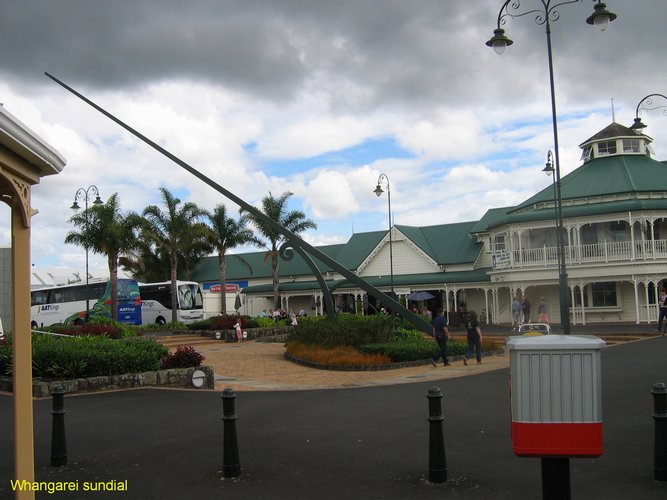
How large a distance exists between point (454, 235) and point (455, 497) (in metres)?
40.4

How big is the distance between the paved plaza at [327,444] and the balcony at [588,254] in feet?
66.1

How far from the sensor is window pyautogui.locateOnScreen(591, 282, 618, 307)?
33.9m

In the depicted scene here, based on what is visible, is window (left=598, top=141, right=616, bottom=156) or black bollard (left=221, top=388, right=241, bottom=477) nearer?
black bollard (left=221, top=388, right=241, bottom=477)

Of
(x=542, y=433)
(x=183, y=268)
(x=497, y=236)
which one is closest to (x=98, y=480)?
(x=542, y=433)

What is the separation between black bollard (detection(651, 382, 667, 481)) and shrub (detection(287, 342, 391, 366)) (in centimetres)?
1141

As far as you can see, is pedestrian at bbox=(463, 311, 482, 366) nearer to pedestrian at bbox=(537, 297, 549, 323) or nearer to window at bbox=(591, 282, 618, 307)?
pedestrian at bbox=(537, 297, 549, 323)

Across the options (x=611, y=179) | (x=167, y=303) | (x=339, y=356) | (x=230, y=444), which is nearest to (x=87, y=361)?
(x=339, y=356)

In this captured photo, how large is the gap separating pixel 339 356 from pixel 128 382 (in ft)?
21.4

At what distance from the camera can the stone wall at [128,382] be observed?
1282 centimetres

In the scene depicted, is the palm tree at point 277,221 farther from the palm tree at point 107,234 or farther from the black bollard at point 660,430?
the black bollard at point 660,430

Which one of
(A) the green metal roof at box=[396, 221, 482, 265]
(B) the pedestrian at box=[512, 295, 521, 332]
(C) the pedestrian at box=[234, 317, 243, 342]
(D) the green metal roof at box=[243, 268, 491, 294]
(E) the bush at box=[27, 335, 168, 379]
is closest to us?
(E) the bush at box=[27, 335, 168, 379]

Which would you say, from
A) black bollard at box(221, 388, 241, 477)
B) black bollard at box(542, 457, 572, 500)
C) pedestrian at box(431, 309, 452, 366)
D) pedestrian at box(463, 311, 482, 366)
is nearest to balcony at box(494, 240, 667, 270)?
pedestrian at box(463, 311, 482, 366)

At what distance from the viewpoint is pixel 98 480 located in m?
6.67

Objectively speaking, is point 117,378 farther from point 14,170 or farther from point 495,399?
point 14,170
